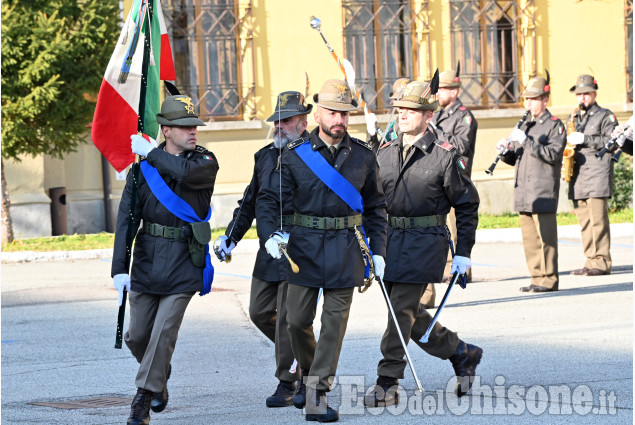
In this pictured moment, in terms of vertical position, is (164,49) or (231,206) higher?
(164,49)

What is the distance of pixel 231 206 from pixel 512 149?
8928 millimetres

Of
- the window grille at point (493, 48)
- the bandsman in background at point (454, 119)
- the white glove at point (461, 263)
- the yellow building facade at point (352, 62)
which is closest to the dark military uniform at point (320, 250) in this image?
the white glove at point (461, 263)

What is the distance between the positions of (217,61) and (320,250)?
14414 millimetres

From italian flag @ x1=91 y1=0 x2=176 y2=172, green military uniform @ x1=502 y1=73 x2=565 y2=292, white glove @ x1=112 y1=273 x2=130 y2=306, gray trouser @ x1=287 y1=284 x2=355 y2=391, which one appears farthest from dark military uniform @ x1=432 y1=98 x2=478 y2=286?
white glove @ x1=112 y1=273 x2=130 y2=306

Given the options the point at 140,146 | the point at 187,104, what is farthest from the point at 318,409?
the point at 187,104

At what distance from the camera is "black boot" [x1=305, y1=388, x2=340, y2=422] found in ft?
21.6

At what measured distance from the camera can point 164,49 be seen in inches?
303

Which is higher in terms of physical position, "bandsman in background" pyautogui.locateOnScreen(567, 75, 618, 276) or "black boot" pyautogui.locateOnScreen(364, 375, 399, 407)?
"bandsman in background" pyautogui.locateOnScreen(567, 75, 618, 276)

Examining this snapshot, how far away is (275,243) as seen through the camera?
263 inches

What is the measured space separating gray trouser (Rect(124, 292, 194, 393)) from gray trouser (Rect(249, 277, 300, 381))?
0.71 metres

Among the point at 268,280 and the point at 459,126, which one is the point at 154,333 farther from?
the point at 459,126

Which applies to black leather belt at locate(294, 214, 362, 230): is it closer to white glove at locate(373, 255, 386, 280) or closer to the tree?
white glove at locate(373, 255, 386, 280)

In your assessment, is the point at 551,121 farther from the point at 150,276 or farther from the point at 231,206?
the point at 231,206

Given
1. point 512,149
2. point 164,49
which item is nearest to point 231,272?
point 512,149
